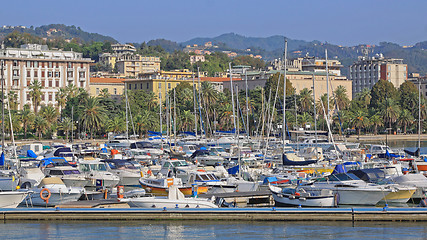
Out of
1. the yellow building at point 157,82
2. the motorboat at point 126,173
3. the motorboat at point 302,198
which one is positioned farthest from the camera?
the yellow building at point 157,82

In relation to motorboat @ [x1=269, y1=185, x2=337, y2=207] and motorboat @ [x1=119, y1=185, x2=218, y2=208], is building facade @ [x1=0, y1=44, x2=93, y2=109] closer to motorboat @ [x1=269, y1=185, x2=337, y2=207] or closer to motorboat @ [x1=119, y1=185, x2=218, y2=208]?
motorboat @ [x1=119, y1=185, x2=218, y2=208]

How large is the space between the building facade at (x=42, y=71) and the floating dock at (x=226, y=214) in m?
107

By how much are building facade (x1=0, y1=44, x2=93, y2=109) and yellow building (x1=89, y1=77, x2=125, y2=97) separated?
9.52 m

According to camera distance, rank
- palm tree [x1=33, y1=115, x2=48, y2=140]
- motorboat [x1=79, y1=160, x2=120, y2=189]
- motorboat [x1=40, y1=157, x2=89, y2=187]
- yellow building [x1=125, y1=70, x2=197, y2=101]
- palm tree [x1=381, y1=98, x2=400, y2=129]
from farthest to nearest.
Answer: yellow building [x1=125, y1=70, x2=197, y2=101], palm tree [x1=381, y1=98, x2=400, y2=129], palm tree [x1=33, y1=115, x2=48, y2=140], motorboat [x1=79, y1=160, x2=120, y2=189], motorboat [x1=40, y1=157, x2=89, y2=187]

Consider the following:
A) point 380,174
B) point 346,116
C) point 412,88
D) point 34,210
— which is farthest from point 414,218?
point 412,88

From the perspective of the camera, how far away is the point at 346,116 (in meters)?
134

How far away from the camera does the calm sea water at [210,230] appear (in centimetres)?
3491

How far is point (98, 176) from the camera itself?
52656 millimetres

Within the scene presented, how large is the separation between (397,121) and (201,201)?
104m

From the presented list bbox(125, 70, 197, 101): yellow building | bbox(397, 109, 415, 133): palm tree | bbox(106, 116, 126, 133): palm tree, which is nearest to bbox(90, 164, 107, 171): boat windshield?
bbox(106, 116, 126, 133): palm tree

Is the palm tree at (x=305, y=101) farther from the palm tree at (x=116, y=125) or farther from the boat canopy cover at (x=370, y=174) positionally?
the boat canopy cover at (x=370, y=174)

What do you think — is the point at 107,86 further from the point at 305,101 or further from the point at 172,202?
the point at 172,202

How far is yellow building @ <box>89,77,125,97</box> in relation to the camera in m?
165

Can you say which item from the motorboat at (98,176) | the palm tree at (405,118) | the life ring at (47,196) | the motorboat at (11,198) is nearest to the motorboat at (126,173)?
the motorboat at (98,176)
